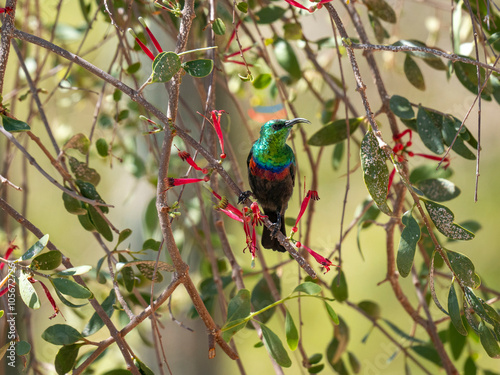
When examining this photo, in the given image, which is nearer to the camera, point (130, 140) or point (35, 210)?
point (130, 140)

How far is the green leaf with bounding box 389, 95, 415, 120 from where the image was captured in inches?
62.1

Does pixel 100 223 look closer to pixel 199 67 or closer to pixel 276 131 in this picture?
pixel 199 67

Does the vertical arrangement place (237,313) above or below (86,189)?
below

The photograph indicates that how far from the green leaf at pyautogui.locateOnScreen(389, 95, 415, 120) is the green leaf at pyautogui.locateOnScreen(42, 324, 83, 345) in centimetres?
105

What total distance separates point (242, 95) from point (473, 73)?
56.8 inches

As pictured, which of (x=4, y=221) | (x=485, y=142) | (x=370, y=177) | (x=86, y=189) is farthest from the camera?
(x=485, y=142)

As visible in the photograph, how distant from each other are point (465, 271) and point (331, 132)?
2.15ft

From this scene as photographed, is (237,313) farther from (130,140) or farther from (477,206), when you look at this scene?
(477,206)

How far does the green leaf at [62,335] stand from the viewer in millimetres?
1368

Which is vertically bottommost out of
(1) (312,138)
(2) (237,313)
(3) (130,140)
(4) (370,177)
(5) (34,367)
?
(5) (34,367)

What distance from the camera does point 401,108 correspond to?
159 centimetres

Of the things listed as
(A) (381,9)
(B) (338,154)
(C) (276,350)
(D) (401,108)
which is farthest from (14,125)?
(B) (338,154)

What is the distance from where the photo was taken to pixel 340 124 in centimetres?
172

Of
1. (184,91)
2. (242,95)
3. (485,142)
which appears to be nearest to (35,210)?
(184,91)
